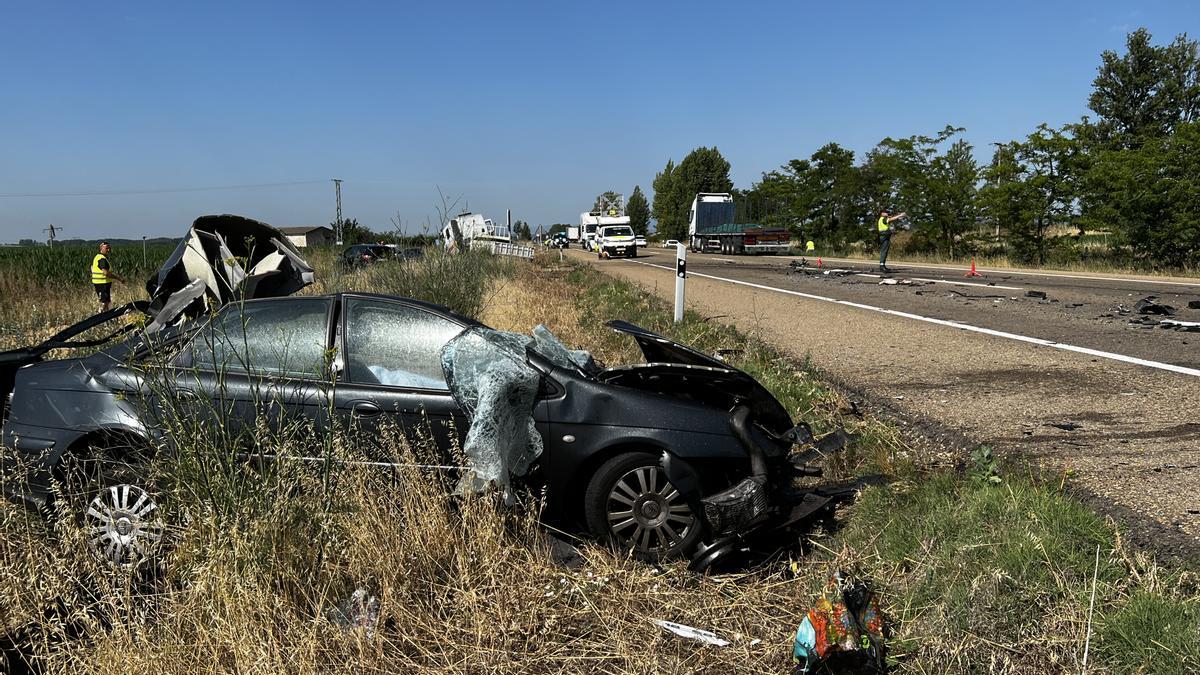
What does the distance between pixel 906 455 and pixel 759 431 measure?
1.36 meters

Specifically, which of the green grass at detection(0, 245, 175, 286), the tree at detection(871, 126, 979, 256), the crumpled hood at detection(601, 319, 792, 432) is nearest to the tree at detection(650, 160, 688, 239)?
the tree at detection(871, 126, 979, 256)

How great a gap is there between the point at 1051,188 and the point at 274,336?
2702cm

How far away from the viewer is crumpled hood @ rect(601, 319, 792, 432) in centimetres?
464

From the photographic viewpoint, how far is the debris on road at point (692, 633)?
10.9ft

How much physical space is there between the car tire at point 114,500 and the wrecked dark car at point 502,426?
0.05 feet

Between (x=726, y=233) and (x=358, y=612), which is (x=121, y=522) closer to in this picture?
(x=358, y=612)

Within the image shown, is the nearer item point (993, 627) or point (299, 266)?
point (993, 627)

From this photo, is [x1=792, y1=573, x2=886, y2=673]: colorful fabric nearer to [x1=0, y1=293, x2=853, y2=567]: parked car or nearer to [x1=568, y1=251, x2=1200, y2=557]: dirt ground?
[x1=0, y1=293, x2=853, y2=567]: parked car

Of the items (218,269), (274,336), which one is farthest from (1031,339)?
(218,269)

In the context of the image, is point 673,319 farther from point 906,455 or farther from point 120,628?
point 120,628

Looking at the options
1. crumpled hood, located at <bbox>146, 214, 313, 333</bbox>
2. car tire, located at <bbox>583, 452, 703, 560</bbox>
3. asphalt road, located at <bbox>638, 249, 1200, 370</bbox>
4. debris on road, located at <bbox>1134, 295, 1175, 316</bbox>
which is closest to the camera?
car tire, located at <bbox>583, 452, 703, 560</bbox>

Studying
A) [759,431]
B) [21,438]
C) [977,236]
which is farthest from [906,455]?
[977,236]

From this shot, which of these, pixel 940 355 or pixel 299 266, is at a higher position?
pixel 299 266

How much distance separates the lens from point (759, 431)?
440 cm
